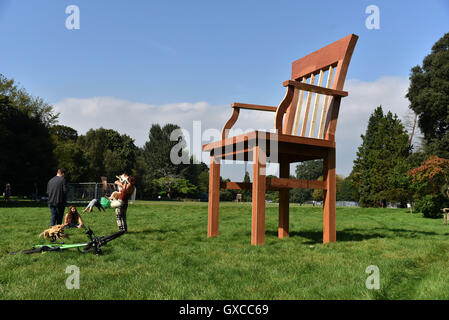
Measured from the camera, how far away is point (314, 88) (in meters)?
5.22

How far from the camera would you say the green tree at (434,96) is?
2480 centimetres

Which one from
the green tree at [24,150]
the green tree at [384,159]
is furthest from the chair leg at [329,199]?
the green tree at [384,159]

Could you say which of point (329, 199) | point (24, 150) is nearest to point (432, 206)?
point (329, 199)

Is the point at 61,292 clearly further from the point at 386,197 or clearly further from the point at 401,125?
the point at 401,125

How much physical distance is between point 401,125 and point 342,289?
38.0 m

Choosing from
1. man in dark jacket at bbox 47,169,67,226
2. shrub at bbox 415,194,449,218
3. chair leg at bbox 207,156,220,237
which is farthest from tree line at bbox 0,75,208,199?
shrub at bbox 415,194,449,218

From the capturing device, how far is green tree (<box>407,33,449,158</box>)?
24.8m

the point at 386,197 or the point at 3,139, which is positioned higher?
the point at 3,139

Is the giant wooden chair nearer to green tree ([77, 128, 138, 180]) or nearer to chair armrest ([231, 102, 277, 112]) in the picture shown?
chair armrest ([231, 102, 277, 112])

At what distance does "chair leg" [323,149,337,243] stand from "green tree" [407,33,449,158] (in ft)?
73.6

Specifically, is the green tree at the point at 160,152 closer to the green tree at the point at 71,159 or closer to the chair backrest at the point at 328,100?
the green tree at the point at 71,159

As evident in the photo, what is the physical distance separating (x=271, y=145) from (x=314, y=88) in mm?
→ 1028

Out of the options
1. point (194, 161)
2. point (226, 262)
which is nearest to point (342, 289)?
point (226, 262)

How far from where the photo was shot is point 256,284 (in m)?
3.06
